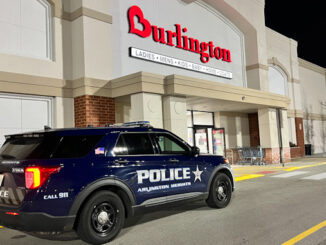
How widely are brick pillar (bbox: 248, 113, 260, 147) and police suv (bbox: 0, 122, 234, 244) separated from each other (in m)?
16.3

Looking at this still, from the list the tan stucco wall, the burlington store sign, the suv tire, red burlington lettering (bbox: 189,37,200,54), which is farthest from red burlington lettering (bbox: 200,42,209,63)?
the tan stucco wall

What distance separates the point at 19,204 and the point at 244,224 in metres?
3.75

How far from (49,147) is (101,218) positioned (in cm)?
135

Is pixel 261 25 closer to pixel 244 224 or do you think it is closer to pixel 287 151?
pixel 287 151

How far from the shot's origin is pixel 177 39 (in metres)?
15.6

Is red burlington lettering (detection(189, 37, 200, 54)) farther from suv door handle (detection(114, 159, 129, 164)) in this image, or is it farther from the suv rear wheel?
the suv rear wheel

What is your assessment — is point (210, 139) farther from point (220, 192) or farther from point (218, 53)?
point (220, 192)

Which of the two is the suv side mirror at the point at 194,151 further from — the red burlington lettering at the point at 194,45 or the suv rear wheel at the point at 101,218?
the red burlington lettering at the point at 194,45

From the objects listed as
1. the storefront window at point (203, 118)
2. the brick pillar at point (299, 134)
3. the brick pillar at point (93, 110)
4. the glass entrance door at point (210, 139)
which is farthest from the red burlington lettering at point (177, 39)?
the brick pillar at point (299, 134)

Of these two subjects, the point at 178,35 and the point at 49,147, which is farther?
the point at 178,35

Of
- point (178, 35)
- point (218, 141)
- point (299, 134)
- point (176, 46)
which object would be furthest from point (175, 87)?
point (299, 134)

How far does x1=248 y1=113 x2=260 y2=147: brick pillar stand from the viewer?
21.4m

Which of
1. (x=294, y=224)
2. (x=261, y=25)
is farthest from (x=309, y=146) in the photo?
(x=294, y=224)

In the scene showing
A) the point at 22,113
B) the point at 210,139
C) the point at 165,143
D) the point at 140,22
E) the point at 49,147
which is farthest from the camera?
the point at 210,139
